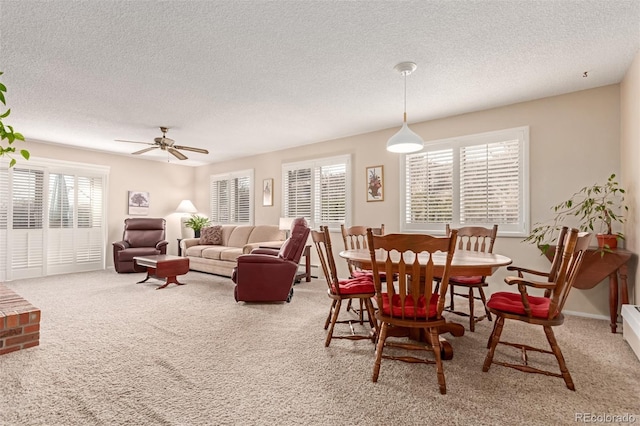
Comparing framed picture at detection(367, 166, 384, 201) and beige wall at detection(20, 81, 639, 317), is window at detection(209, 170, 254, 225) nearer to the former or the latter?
beige wall at detection(20, 81, 639, 317)

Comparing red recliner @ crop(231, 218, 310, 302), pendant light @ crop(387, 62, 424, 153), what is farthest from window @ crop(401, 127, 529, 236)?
red recliner @ crop(231, 218, 310, 302)

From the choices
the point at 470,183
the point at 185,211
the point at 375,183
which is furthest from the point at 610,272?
the point at 185,211

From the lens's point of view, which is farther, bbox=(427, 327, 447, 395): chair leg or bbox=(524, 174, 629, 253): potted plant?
bbox=(524, 174, 629, 253): potted plant

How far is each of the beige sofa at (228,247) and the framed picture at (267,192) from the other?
0.66 meters

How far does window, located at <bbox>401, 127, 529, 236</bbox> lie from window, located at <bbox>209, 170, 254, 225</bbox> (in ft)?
12.1

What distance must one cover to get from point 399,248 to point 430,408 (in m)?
0.87

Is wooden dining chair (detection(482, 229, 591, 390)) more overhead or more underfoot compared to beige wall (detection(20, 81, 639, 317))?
more underfoot

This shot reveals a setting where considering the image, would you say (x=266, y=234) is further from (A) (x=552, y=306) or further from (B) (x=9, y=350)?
(A) (x=552, y=306)

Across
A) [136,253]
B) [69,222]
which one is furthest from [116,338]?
[69,222]

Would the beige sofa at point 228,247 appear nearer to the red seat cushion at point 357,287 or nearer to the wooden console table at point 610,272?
the red seat cushion at point 357,287

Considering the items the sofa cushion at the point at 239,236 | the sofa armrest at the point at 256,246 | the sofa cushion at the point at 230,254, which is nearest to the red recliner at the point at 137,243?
the sofa cushion at the point at 239,236

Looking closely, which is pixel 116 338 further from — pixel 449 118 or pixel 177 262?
pixel 449 118

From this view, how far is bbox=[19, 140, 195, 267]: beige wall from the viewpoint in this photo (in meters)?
6.35

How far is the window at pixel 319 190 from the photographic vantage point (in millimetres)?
5637
